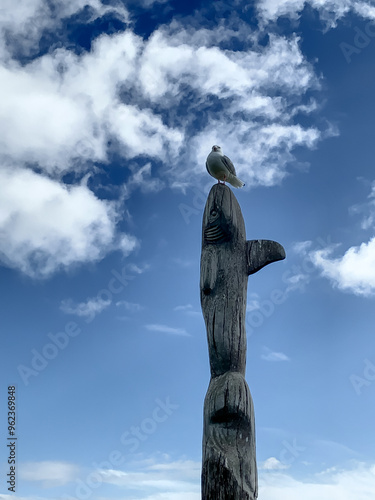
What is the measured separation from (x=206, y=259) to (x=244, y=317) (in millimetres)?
1020

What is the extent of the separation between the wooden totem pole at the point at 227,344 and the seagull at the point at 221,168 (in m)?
0.59

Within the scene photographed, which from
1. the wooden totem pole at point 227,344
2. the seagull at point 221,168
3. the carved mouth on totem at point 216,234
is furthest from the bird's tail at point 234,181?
the carved mouth on totem at point 216,234

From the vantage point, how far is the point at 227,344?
726cm

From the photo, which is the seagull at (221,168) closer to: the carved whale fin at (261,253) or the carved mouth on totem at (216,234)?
the carved mouth on totem at (216,234)

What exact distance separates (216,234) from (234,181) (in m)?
1.49

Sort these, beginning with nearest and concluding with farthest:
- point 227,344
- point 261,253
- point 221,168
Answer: point 227,344
point 261,253
point 221,168

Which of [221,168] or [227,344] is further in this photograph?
[221,168]

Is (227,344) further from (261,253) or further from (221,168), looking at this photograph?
(221,168)

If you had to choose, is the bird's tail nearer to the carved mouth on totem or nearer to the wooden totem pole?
the wooden totem pole

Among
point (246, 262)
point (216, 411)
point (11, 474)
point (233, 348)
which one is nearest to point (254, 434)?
point (216, 411)

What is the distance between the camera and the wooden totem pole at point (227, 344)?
6.49 m

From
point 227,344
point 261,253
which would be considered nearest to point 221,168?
point 261,253

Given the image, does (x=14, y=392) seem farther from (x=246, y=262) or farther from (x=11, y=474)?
(x=246, y=262)

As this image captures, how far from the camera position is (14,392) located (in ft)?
35.7
